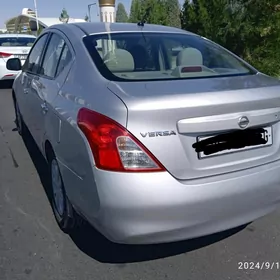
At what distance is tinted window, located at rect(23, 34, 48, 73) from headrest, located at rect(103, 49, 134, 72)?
4.32 ft

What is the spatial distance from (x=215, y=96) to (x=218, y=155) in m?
0.34

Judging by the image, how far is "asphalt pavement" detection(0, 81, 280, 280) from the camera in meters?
2.25

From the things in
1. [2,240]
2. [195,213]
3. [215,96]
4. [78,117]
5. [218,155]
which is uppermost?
[215,96]

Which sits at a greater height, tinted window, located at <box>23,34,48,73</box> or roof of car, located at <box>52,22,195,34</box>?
roof of car, located at <box>52,22,195,34</box>

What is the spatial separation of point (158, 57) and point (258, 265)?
5.68 ft

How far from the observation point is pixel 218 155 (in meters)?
2.00

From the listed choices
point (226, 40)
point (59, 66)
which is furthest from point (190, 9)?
point (59, 66)

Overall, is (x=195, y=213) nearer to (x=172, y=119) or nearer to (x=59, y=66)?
(x=172, y=119)

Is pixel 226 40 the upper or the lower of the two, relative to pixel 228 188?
upper

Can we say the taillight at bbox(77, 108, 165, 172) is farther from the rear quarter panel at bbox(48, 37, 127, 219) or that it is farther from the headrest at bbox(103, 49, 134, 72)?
the headrest at bbox(103, 49, 134, 72)

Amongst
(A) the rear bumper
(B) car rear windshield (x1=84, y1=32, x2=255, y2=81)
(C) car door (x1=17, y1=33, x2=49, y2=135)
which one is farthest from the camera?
(C) car door (x1=17, y1=33, x2=49, y2=135)

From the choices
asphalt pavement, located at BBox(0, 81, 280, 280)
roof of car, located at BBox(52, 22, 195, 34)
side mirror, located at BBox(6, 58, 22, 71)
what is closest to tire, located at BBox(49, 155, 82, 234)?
asphalt pavement, located at BBox(0, 81, 280, 280)

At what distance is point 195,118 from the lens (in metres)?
1.90

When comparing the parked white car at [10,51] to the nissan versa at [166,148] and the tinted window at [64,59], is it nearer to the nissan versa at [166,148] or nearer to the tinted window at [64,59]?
the tinted window at [64,59]
